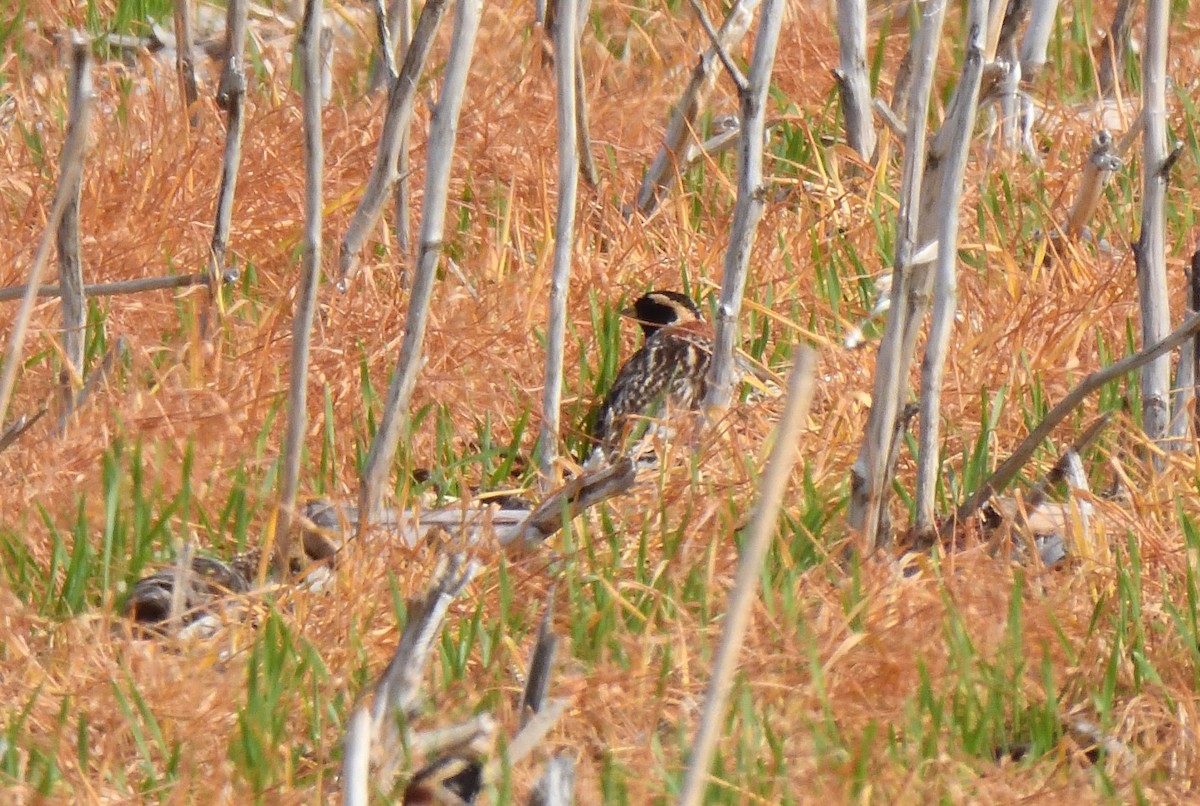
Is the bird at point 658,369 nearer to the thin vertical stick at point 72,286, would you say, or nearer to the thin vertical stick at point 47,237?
the thin vertical stick at point 72,286

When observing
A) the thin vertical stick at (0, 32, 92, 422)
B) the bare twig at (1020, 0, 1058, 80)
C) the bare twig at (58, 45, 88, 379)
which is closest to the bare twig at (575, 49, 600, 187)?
the bare twig at (1020, 0, 1058, 80)

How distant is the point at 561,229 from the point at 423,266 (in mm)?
536

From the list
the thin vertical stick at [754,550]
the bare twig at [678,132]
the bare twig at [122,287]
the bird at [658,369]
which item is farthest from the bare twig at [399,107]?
the thin vertical stick at [754,550]

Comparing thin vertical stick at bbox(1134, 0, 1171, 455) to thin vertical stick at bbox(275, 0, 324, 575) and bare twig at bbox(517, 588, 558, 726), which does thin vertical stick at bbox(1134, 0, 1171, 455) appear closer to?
thin vertical stick at bbox(275, 0, 324, 575)

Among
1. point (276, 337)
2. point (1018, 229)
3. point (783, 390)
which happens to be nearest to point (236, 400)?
point (276, 337)

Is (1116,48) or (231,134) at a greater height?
(1116,48)

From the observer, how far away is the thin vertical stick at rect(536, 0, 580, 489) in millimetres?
3893

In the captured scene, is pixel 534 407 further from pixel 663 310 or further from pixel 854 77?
pixel 854 77

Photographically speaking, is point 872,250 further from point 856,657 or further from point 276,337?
point 856,657

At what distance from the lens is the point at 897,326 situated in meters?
3.50

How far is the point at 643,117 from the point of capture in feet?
21.0

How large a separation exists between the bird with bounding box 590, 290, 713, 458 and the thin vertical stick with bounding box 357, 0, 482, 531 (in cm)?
77

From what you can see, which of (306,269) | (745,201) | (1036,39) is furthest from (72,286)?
(1036,39)

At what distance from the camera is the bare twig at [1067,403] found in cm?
328
